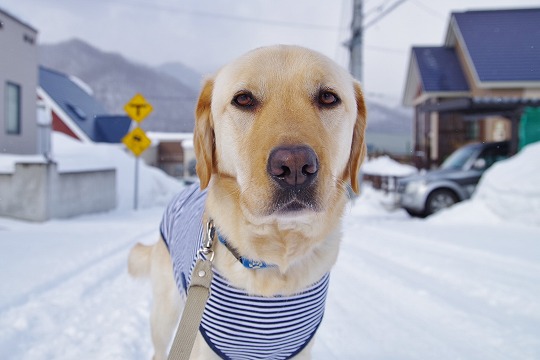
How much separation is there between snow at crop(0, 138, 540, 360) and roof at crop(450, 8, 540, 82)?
8644 millimetres

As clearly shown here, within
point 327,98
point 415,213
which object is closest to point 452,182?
point 415,213

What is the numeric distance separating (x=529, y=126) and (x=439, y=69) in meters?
10.1

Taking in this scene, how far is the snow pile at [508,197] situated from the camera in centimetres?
659

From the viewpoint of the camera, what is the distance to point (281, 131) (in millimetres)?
1494

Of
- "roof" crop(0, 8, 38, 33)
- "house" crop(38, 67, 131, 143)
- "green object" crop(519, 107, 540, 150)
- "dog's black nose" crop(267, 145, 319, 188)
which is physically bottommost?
"dog's black nose" crop(267, 145, 319, 188)

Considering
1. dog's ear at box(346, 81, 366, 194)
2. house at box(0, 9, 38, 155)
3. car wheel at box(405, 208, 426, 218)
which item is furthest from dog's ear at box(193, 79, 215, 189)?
house at box(0, 9, 38, 155)

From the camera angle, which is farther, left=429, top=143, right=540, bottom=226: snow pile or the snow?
left=429, top=143, right=540, bottom=226: snow pile

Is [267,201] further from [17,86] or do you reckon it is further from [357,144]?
[17,86]

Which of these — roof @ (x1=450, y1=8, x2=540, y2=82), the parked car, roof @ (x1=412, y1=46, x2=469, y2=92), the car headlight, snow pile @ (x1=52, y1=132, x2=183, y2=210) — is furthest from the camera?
roof @ (x1=412, y1=46, x2=469, y2=92)

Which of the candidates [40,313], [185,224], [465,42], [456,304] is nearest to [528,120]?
[465,42]

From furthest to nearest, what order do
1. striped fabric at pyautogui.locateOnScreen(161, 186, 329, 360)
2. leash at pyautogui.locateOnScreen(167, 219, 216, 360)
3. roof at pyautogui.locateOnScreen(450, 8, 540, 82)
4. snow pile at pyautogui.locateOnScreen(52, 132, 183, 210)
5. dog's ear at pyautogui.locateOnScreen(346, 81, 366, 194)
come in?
1. roof at pyautogui.locateOnScreen(450, 8, 540, 82)
2. snow pile at pyautogui.locateOnScreen(52, 132, 183, 210)
3. dog's ear at pyautogui.locateOnScreen(346, 81, 366, 194)
4. striped fabric at pyautogui.locateOnScreen(161, 186, 329, 360)
5. leash at pyautogui.locateOnScreen(167, 219, 216, 360)

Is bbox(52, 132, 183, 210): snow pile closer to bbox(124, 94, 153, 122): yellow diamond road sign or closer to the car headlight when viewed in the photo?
bbox(124, 94, 153, 122): yellow diamond road sign

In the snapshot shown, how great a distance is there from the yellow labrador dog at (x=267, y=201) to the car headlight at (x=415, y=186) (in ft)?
26.8

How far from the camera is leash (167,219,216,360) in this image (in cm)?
149
